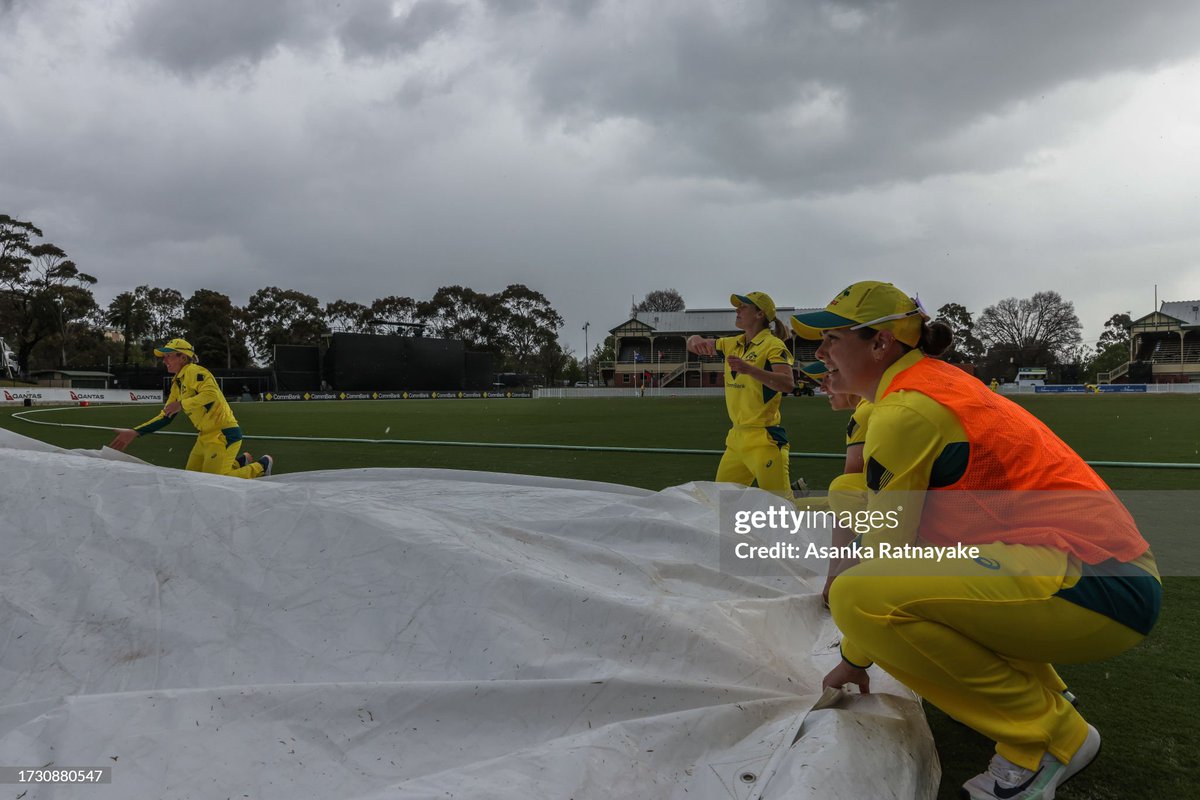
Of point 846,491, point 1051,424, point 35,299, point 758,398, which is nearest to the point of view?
point 846,491

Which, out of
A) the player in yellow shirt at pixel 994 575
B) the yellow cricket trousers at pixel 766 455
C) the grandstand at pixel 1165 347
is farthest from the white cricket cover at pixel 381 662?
the grandstand at pixel 1165 347

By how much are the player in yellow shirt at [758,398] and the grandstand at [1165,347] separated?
235 ft

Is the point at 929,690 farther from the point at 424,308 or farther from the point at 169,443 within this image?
the point at 424,308

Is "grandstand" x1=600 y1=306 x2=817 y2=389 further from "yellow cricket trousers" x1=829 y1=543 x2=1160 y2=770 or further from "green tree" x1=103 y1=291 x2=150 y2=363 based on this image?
"yellow cricket trousers" x1=829 y1=543 x2=1160 y2=770

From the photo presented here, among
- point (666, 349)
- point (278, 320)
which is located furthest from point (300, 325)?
point (666, 349)

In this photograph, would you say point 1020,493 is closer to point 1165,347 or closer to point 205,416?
point 205,416

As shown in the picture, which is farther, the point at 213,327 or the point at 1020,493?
the point at 213,327

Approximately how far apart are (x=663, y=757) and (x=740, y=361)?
292 cm

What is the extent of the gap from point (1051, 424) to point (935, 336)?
16.0 m

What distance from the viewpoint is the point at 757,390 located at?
4.30 meters

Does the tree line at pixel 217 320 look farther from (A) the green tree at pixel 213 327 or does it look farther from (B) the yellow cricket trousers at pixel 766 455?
(B) the yellow cricket trousers at pixel 766 455

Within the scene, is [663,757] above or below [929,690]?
below

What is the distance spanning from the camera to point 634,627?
1930 millimetres

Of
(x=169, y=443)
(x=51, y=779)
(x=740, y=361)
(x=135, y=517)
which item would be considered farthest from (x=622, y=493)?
(x=169, y=443)
